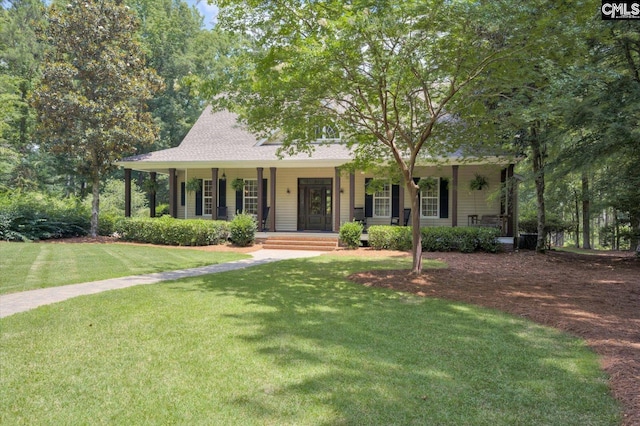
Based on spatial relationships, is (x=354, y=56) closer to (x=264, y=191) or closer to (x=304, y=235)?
(x=304, y=235)

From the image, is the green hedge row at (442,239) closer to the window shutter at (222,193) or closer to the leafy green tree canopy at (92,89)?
the window shutter at (222,193)

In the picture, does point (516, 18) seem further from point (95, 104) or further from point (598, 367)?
point (95, 104)

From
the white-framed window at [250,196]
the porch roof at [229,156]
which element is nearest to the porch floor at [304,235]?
the white-framed window at [250,196]

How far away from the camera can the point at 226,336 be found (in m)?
4.38

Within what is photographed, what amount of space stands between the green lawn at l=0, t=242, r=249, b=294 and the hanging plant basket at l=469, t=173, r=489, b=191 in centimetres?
876

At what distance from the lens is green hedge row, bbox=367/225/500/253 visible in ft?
43.6

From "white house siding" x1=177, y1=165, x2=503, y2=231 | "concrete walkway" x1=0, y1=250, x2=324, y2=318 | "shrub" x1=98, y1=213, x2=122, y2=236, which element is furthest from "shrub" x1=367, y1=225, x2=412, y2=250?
"shrub" x1=98, y1=213, x2=122, y2=236

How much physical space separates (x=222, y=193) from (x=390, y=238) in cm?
805

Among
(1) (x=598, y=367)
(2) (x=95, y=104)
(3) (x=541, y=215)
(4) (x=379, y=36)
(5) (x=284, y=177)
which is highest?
(2) (x=95, y=104)

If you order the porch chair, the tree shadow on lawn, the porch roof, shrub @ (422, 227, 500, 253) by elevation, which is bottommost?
the tree shadow on lawn

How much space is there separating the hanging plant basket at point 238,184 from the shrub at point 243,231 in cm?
304

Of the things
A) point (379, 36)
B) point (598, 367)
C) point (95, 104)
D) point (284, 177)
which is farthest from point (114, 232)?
point (598, 367)

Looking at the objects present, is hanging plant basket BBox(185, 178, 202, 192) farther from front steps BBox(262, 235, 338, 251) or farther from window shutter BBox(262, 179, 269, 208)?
front steps BBox(262, 235, 338, 251)

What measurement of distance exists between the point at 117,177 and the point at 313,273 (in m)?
28.5
